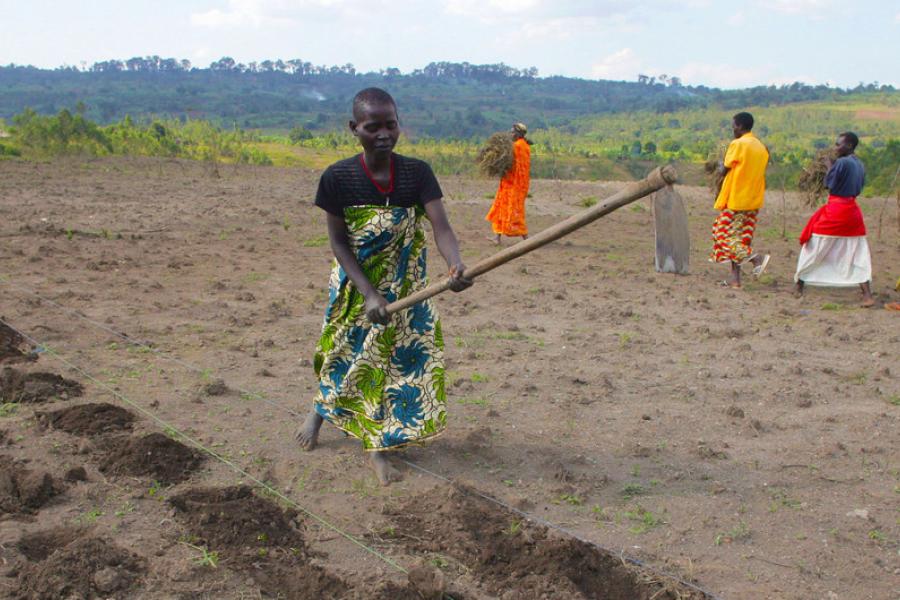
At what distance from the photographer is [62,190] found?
13.4 metres

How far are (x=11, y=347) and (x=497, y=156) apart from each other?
21.2 feet

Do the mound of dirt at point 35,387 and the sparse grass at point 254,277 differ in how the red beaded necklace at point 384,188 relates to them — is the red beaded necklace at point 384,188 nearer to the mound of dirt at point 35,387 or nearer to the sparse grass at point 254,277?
the mound of dirt at point 35,387

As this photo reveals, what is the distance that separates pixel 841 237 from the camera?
7352 mm

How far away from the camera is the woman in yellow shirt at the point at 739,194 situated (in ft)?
25.2

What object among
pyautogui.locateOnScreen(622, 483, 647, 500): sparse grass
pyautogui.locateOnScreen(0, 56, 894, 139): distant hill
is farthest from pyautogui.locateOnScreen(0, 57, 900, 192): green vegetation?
pyautogui.locateOnScreen(622, 483, 647, 500): sparse grass

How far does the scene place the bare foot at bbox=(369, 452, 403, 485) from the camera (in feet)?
12.0

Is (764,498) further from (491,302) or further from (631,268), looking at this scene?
(631,268)

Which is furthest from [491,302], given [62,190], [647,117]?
[647,117]

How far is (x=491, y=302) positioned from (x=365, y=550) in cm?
429

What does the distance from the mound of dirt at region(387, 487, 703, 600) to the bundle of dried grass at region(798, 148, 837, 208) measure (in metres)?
6.18

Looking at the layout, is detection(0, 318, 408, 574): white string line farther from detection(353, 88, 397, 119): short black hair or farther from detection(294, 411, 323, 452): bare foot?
detection(353, 88, 397, 119): short black hair

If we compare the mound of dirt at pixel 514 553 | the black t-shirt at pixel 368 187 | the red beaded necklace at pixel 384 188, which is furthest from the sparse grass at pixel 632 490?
the red beaded necklace at pixel 384 188

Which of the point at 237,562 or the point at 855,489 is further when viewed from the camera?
the point at 855,489

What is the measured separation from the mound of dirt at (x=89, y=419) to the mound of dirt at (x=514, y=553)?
1.60 metres
